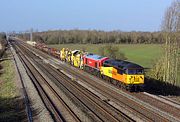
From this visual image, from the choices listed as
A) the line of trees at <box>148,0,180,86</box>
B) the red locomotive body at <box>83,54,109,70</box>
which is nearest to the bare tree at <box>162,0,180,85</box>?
the line of trees at <box>148,0,180,86</box>

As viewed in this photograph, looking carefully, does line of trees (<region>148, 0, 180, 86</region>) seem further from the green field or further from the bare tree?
the green field

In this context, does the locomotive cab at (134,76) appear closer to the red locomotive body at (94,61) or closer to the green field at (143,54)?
the red locomotive body at (94,61)

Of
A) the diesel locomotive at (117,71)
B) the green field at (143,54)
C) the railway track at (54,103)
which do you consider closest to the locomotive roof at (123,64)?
the diesel locomotive at (117,71)

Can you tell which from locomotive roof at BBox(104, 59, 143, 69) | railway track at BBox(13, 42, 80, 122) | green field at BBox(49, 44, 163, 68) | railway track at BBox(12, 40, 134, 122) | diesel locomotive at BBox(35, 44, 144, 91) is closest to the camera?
railway track at BBox(12, 40, 134, 122)

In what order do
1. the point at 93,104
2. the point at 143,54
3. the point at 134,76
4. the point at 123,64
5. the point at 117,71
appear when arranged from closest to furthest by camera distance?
1. the point at 93,104
2. the point at 134,76
3. the point at 123,64
4. the point at 117,71
5. the point at 143,54

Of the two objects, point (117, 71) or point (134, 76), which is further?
point (117, 71)

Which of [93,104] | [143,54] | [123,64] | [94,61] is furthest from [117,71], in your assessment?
[143,54]

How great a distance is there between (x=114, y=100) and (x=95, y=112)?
4.36 meters

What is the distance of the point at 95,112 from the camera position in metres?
22.9

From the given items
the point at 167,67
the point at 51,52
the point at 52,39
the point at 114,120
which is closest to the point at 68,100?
the point at 114,120

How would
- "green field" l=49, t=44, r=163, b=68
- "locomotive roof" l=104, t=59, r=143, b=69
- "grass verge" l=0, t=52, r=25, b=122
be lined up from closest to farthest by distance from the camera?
"grass verge" l=0, t=52, r=25, b=122
"locomotive roof" l=104, t=59, r=143, b=69
"green field" l=49, t=44, r=163, b=68

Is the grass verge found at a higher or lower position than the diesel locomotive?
lower

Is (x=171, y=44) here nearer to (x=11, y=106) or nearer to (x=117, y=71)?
(x=117, y=71)

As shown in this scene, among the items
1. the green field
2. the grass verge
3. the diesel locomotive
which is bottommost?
the green field
